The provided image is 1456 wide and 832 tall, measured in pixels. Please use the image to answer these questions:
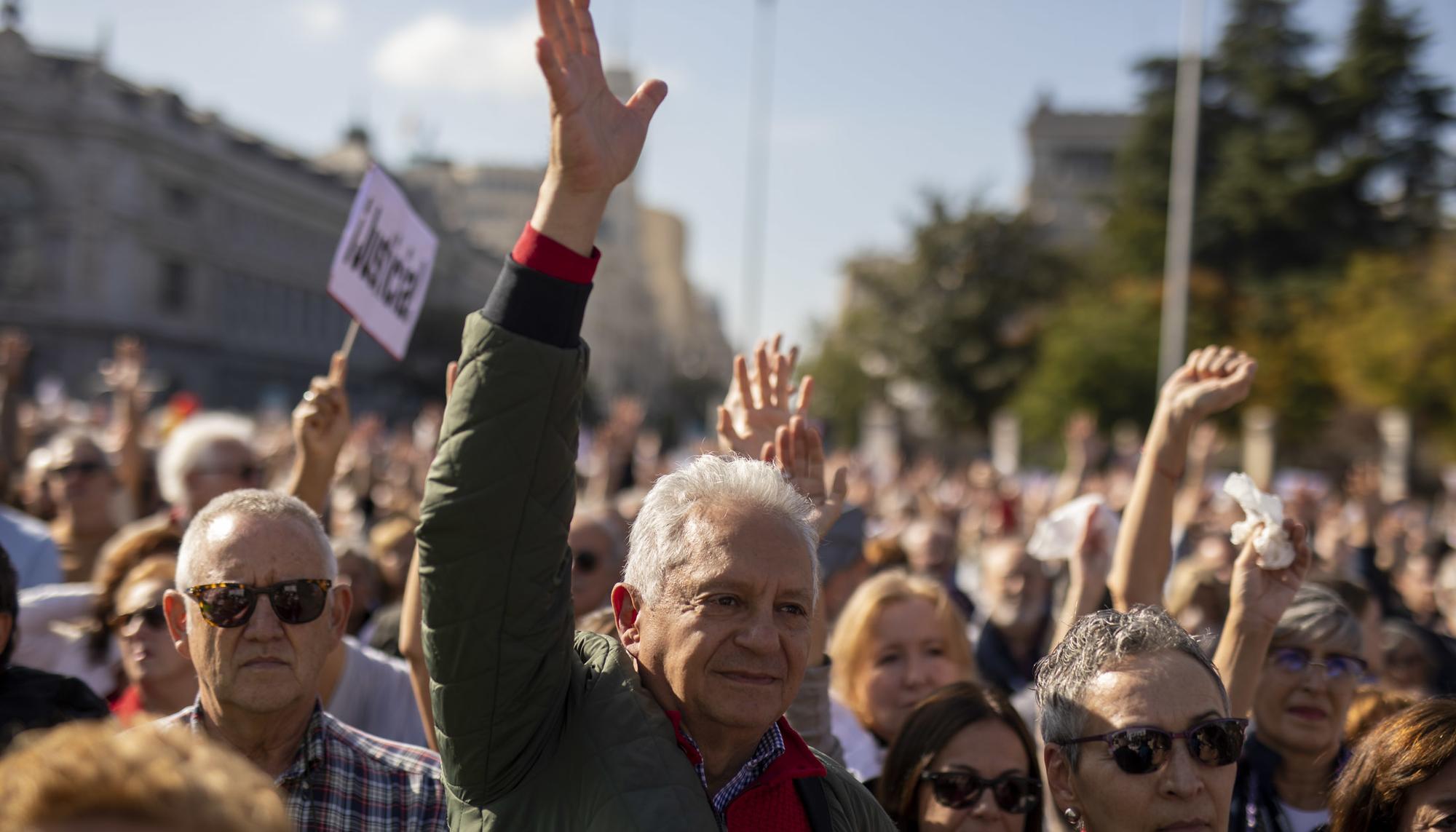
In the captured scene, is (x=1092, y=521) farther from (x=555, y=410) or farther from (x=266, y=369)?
(x=266, y=369)

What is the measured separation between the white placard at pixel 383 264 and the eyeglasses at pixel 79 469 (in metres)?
1.76

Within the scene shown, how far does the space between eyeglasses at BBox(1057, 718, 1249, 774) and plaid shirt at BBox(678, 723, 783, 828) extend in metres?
0.67

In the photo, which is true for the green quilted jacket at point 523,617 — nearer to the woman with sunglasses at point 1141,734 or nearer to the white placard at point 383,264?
the woman with sunglasses at point 1141,734

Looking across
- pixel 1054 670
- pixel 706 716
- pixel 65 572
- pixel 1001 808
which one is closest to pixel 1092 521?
pixel 1001 808

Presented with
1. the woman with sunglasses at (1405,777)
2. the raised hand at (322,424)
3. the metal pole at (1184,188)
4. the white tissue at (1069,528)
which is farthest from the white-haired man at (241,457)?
the metal pole at (1184,188)

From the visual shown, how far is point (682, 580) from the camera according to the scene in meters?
2.08

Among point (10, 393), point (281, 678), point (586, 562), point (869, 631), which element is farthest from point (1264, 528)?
point (10, 393)

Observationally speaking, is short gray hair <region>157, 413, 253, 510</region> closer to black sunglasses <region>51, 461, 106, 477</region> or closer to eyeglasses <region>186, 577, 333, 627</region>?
black sunglasses <region>51, 461, 106, 477</region>

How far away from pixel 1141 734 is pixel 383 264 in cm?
312

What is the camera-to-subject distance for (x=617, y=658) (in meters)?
2.12

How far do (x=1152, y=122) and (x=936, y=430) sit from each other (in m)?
14.6

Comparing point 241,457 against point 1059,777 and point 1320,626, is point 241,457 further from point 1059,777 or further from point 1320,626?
point 1320,626

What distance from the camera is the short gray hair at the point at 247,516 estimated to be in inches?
111

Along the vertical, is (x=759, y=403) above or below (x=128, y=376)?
below
